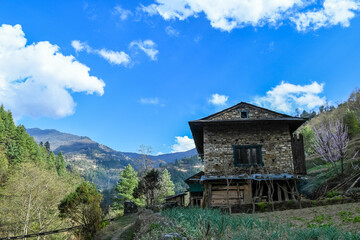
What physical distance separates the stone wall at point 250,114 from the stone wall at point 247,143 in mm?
593

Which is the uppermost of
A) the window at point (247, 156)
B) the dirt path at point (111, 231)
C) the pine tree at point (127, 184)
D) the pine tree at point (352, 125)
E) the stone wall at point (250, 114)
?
the pine tree at point (352, 125)

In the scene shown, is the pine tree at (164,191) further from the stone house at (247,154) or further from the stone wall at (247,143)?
the stone wall at (247,143)

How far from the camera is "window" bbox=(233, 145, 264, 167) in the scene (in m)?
16.9

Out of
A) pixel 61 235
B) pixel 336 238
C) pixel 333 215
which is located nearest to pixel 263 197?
pixel 333 215

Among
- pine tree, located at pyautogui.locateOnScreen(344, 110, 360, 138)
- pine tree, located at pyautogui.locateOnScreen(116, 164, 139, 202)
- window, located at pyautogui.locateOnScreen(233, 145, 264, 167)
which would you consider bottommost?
pine tree, located at pyautogui.locateOnScreen(116, 164, 139, 202)

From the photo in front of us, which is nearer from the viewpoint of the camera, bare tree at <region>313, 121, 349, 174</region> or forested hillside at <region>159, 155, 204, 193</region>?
bare tree at <region>313, 121, 349, 174</region>

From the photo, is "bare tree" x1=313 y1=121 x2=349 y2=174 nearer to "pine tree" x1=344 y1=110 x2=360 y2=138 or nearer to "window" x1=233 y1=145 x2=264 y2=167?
"window" x1=233 y1=145 x2=264 y2=167

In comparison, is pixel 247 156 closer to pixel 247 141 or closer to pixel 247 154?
pixel 247 154

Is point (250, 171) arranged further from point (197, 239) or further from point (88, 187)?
point (197, 239)

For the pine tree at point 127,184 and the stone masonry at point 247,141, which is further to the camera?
the pine tree at point 127,184

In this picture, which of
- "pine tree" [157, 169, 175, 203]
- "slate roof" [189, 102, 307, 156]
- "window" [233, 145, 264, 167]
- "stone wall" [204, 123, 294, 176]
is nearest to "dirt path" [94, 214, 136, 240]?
"stone wall" [204, 123, 294, 176]

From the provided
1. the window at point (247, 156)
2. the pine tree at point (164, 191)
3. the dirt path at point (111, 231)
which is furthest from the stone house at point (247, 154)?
the pine tree at point (164, 191)

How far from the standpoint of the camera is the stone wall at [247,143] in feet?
55.2

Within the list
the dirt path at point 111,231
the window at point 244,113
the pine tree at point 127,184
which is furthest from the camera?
the pine tree at point 127,184
